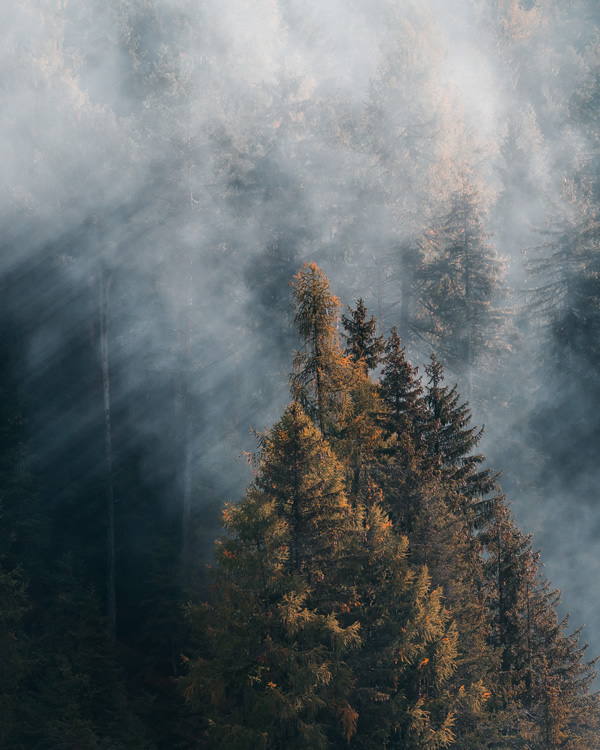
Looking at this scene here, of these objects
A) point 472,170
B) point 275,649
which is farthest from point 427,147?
point 275,649

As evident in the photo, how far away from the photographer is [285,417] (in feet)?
48.6

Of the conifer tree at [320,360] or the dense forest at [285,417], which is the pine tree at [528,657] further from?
the conifer tree at [320,360]

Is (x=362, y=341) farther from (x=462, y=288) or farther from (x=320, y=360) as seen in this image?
(x=462, y=288)

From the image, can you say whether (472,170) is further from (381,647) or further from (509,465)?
(381,647)

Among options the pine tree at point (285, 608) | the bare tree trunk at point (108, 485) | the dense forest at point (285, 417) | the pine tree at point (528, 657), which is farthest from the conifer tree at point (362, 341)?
the bare tree trunk at point (108, 485)

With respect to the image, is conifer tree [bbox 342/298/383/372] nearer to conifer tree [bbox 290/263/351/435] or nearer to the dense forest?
the dense forest

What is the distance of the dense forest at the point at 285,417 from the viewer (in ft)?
49.8

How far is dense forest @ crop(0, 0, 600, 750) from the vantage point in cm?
1516

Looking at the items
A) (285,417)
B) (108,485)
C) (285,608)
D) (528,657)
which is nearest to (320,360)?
(285,417)

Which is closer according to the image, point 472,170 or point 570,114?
point 472,170

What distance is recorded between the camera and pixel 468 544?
1786cm

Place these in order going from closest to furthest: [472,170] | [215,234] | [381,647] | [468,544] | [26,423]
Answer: [381,647]
[468,544]
[26,423]
[215,234]
[472,170]

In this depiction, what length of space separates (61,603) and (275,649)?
13.8m

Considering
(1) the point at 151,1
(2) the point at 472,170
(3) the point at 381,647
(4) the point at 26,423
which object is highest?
(1) the point at 151,1
